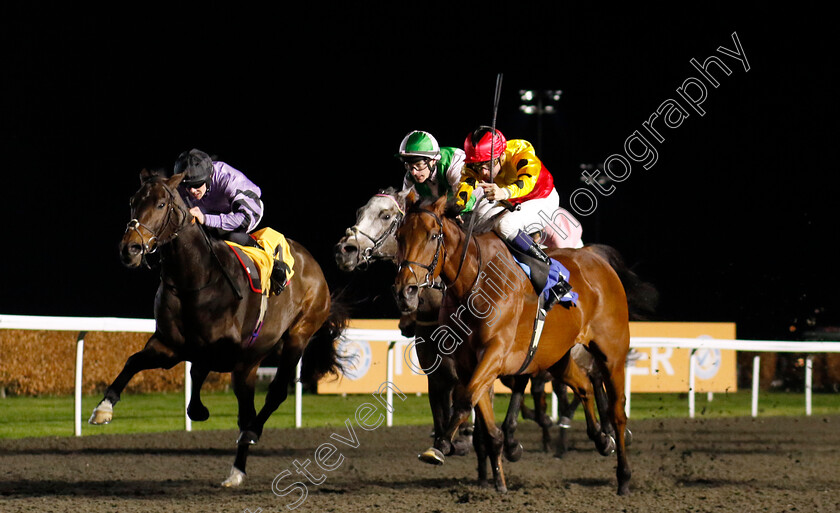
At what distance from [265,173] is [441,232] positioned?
1454cm

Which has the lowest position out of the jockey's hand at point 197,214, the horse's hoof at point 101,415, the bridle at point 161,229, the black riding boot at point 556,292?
the horse's hoof at point 101,415

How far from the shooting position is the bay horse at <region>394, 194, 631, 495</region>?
4336mm

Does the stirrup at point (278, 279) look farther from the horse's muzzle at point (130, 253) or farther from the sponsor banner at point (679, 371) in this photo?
the sponsor banner at point (679, 371)

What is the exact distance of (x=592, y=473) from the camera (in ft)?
20.5

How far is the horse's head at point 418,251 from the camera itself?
4133 millimetres

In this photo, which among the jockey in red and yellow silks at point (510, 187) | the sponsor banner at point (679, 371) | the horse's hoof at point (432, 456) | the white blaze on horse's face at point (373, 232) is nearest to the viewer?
the horse's hoof at point (432, 456)

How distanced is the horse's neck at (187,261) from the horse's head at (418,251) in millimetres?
1213

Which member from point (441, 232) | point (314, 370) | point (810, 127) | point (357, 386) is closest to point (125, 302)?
point (357, 386)

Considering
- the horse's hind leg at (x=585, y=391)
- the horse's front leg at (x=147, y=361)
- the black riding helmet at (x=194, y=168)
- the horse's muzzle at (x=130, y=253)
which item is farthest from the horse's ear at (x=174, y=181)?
the horse's hind leg at (x=585, y=391)

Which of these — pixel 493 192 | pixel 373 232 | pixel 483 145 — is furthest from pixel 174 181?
pixel 483 145

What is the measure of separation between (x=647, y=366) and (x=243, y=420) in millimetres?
8500

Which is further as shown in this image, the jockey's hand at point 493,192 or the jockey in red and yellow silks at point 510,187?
the jockey in red and yellow silks at point 510,187

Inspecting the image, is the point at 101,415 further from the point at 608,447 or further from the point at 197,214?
the point at 608,447

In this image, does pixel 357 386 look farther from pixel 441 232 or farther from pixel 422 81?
pixel 422 81
